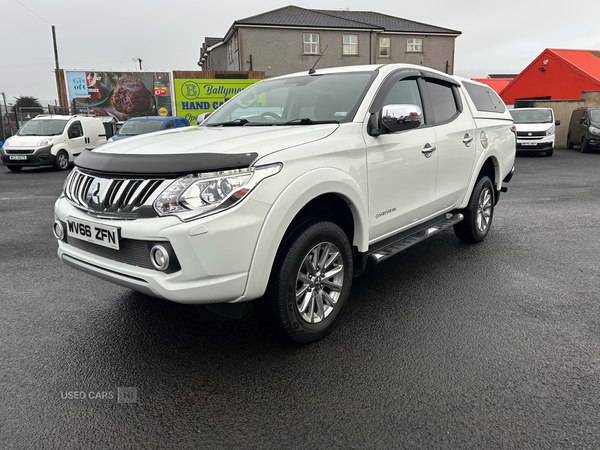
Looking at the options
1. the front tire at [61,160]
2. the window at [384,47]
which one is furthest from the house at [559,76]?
the front tire at [61,160]

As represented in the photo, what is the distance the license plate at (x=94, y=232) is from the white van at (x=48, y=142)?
1168 centimetres

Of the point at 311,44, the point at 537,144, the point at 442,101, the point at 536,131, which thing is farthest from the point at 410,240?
the point at 311,44

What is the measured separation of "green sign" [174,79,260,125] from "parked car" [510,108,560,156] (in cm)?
1223

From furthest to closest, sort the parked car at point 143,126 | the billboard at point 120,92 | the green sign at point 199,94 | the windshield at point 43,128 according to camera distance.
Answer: the billboard at point 120,92 → the green sign at point 199,94 → the windshield at point 43,128 → the parked car at point 143,126

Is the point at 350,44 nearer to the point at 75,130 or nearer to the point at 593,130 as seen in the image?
the point at 593,130

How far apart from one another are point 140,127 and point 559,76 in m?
25.4

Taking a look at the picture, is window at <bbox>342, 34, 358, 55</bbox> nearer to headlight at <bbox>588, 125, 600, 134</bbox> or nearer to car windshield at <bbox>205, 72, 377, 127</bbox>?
headlight at <bbox>588, 125, 600, 134</bbox>

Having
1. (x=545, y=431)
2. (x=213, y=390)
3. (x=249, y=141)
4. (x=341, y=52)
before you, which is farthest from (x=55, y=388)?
(x=341, y=52)

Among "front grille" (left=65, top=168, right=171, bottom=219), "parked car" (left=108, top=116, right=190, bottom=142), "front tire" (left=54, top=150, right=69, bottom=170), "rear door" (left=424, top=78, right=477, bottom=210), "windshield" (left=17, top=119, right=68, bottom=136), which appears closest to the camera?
"front grille" (left=65, top=168, right=171, bottom=219)

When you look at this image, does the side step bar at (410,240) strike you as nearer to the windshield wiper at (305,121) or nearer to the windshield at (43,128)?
the windshield wiper at (305,121)

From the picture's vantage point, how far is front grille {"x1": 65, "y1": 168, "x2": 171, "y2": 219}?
261cm

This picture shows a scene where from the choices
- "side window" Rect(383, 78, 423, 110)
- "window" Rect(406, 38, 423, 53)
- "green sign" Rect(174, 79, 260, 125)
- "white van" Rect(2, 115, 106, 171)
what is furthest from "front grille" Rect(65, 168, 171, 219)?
"window" Rect(406, 38, 423, 53)

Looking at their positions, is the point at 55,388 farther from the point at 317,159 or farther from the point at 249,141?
the point at 317,159

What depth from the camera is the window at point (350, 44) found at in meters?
34.3
